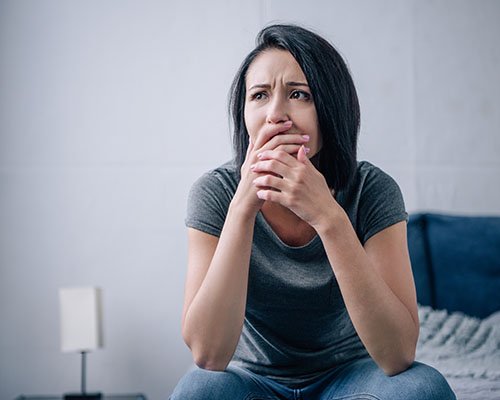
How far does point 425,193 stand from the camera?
2973mm

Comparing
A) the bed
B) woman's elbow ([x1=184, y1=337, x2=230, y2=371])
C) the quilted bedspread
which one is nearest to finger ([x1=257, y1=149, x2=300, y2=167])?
woman's elbow ([x1=184, y1=337, x2=230, y2=371])

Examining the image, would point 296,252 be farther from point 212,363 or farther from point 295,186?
point 212,363

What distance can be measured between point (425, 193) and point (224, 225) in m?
1.79

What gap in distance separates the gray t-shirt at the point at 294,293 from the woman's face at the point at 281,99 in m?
0.18

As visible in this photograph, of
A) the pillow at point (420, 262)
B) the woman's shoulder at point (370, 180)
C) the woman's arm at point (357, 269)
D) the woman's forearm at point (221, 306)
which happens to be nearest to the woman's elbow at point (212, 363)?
the woman's forearm at point (221, 306)

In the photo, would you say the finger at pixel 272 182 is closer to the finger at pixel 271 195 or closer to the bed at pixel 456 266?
the finger at pixel 271 195

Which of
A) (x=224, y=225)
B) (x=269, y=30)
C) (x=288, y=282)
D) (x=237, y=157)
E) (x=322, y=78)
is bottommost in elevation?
(x=288, y=282)

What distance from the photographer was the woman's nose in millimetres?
1410

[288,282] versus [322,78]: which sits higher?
[322,78]

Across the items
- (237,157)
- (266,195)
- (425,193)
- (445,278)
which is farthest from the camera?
(425,193)

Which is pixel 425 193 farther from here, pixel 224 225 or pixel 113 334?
pixel 224 225

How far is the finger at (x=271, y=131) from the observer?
1.41 metres

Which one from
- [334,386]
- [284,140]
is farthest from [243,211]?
[334,386]

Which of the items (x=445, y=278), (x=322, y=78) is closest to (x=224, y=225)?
(x=322, y=78)
